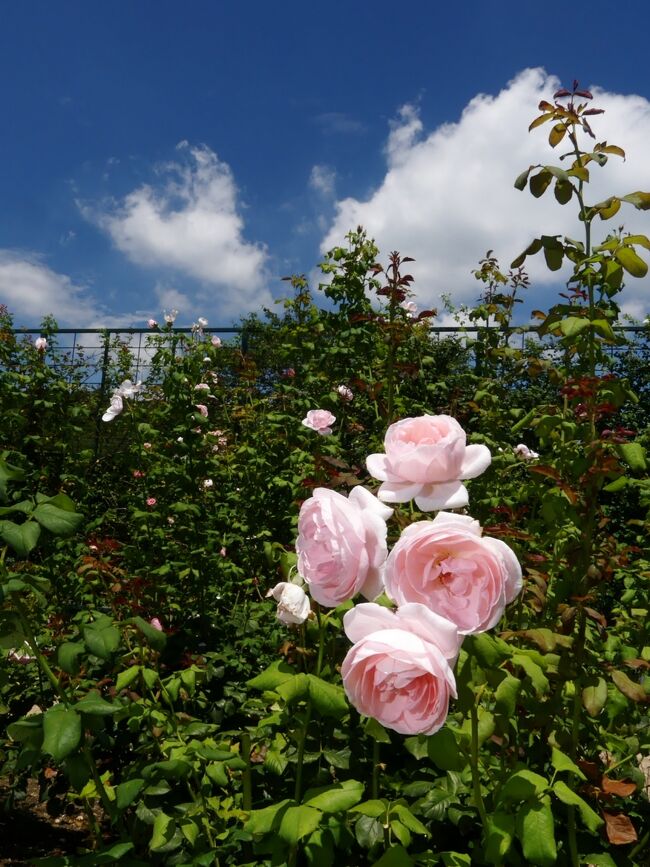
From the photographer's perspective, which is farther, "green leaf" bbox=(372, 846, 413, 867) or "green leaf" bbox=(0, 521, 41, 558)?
"green leaf" bbox=(0, 521, 41, 558)

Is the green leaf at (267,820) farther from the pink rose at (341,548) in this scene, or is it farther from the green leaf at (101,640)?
the pink rose at (341,548)

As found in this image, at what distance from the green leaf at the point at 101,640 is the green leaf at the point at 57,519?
0.56 ft

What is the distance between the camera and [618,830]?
1197mm

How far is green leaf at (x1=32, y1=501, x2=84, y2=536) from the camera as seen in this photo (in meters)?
1.17

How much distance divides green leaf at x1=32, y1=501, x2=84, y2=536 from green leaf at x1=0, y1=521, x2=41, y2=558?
0.07ft

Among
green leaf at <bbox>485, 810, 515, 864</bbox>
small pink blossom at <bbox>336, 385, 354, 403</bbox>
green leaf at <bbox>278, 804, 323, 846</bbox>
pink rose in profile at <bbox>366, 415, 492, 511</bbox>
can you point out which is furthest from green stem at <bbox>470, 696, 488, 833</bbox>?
small pink blossom at <bbox>336, 385, 354, 403</bbox>

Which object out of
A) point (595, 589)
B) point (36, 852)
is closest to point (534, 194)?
point (595, 589)

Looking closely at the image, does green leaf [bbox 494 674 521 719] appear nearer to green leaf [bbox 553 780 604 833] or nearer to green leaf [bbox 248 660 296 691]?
green leaf [bbox 553 780 604 833]

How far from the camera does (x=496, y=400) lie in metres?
3.24

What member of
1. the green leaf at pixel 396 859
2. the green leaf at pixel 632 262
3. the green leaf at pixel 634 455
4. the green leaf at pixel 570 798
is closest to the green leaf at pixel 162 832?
the green leaf at pixel 396 859

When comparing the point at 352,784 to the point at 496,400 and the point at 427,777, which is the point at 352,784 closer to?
the point at 427,777

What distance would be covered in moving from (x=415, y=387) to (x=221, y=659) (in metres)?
2.79

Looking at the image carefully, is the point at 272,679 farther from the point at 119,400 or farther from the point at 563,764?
the point at 119,400

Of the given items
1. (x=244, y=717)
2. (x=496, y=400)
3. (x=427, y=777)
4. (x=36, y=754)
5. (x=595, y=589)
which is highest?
(x=496, y=400)
